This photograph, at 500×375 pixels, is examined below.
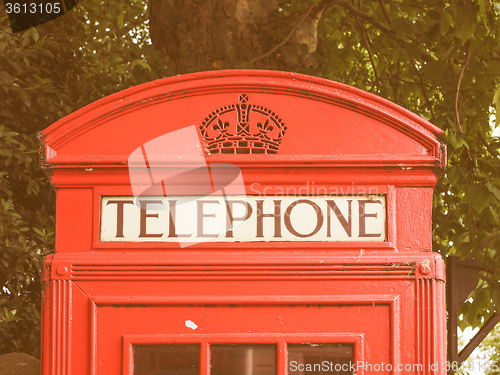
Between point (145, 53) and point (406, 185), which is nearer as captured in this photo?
point (406, 185)

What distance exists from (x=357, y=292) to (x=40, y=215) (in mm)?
2863

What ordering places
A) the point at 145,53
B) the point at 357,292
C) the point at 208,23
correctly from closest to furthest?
1. the point at 357,292
2. the point at 208,23
3. the point at 145,53

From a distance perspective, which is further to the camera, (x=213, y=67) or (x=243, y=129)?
(x=213, y=67)

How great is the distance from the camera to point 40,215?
14.5ft

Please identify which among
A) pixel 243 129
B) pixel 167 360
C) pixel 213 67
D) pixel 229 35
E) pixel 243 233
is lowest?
pixel 167 360

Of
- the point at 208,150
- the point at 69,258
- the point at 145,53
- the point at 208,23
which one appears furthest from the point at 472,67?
the point at 69,258

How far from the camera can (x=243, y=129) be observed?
212 centimetres

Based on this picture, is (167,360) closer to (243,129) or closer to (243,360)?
(243,360)

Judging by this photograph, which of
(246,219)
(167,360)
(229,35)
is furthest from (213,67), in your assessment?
(167,360)

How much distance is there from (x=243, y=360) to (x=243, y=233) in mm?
370

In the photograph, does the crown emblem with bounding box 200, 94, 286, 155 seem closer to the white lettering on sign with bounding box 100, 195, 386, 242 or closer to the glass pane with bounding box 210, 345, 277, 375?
the white lettering on sign with bounding box 100, 195, 386, 242

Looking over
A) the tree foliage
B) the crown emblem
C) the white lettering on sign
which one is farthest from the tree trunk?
the white lettering on sign

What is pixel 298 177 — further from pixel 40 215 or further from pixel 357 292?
pixel 40 215

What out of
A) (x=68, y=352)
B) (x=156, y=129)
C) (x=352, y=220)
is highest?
(x=156, y=129)
